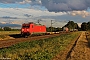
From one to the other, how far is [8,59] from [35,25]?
45502 millimetres

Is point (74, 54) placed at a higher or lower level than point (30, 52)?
lower

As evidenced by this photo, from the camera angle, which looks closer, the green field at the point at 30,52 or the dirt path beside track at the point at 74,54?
the green field at the point at 30,52

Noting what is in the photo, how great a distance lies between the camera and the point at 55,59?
1748 centimetres

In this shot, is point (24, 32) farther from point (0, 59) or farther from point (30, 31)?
point (0, 59)

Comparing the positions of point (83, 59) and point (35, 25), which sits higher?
point (35, 25)

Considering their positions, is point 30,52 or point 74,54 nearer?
point 30,52

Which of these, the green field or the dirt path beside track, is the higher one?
the green field

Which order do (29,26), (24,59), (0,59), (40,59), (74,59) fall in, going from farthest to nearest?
(29,26) < (74,59) < (40,59) < (24,59) < (0,59)

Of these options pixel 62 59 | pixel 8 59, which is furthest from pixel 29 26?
pixel 8 59

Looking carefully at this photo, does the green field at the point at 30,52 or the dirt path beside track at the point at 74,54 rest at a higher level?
the green field at the point at 30,52

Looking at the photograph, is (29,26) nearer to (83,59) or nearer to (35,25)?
(35,25)

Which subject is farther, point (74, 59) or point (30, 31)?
point (30, 31)

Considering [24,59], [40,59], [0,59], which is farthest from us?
[40,59]

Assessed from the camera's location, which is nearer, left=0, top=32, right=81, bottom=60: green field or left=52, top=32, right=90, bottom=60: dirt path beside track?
left=0, top=32, right=81, bottom=60: green field
